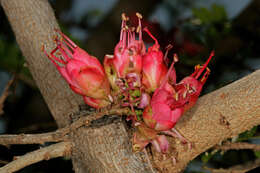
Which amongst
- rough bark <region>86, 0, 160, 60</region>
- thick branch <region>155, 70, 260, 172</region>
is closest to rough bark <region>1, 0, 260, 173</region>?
thick branch <region>155, 70, 260, 172</region>

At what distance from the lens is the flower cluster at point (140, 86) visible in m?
0.52

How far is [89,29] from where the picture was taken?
210 cm

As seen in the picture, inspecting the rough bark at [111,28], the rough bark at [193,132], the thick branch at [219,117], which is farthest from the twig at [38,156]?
the rough bark at [111,28]

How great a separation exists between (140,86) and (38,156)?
200 millimetres

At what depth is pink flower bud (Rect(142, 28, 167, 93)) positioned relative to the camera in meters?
0.54

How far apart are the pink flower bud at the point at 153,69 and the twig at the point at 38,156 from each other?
7.2 inches

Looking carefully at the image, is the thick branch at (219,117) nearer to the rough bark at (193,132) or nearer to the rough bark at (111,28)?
the rough bark at (193,132)

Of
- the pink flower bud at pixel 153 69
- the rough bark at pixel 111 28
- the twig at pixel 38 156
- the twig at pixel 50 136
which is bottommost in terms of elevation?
the twig at pixel 38 156

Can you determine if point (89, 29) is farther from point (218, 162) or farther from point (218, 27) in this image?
point (218, 162)

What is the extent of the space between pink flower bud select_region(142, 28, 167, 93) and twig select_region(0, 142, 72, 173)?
182 millimetres

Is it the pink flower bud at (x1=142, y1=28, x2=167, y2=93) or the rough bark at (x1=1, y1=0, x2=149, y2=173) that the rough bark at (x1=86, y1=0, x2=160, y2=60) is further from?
the pink flower bud at (x1=142, y1=28, x2=167, y2=93)

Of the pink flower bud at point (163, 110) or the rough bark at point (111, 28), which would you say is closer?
the pink flower bud at point (163, 110)

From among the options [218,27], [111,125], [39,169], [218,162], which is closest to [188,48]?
[218,27]

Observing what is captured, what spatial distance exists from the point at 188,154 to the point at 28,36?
1.34 ft
